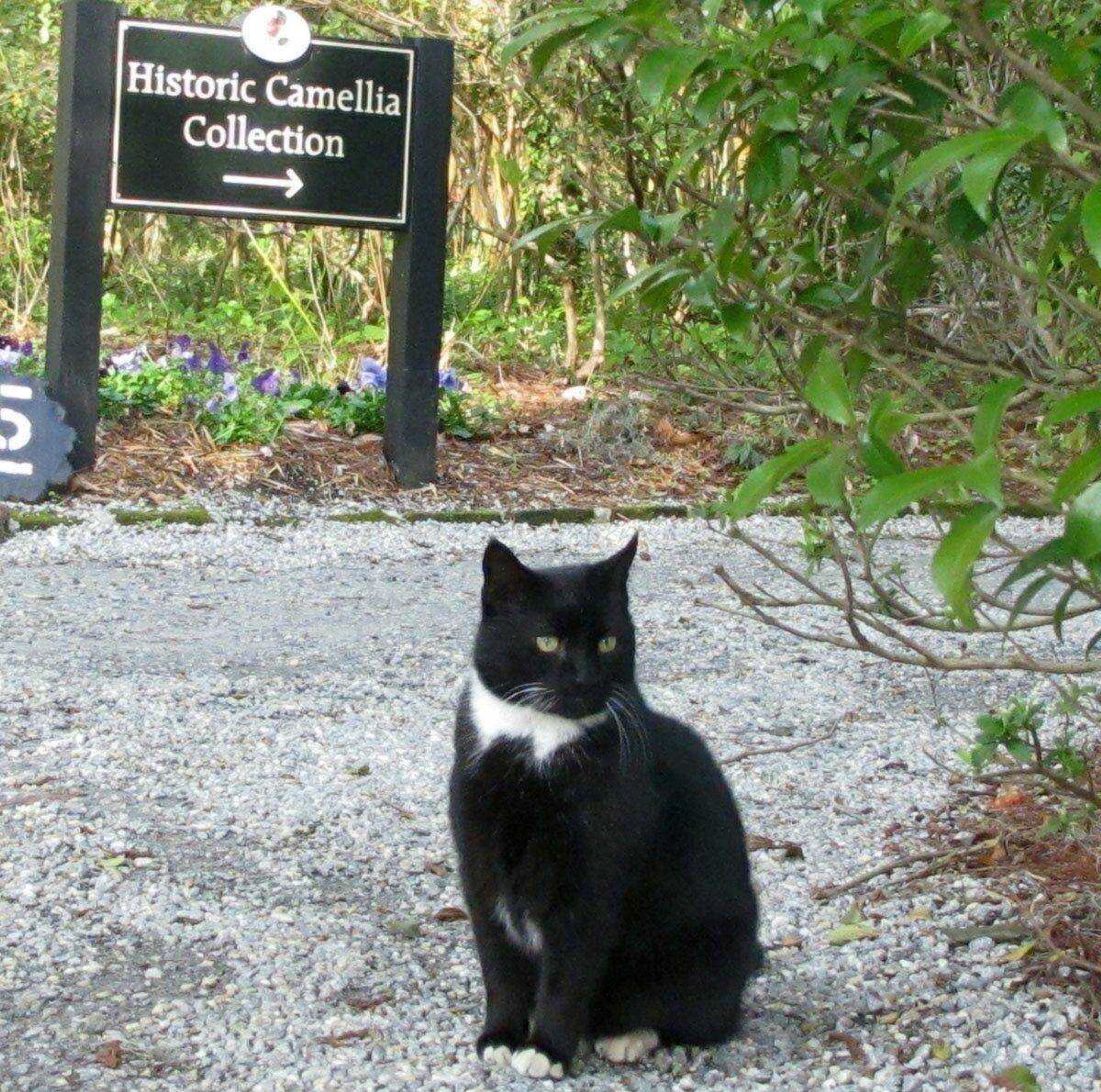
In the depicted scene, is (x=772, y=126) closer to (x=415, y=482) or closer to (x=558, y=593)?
(x=558, y=593)

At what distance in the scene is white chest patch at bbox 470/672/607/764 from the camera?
264 centimetres

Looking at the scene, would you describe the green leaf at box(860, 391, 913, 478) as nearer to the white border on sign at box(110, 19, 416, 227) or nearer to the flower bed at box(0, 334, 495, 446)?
the white border on sign at box(110, 19, 416, 227)

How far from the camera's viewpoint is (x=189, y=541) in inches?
263

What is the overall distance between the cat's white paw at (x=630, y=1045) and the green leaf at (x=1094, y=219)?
68.0 inches

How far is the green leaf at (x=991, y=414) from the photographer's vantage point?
1.45 m

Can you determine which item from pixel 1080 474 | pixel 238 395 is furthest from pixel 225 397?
pixel 1080 474

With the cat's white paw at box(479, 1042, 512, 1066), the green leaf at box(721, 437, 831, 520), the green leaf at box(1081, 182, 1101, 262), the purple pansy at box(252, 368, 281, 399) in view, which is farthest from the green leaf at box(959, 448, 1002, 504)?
the purple pansy at box(252, 368, 281, 399)

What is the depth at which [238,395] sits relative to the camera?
7.94 m

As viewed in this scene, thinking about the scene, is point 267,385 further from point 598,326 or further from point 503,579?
point 503,579

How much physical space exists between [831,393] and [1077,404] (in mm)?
423

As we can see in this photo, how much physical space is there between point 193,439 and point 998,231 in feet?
17.3

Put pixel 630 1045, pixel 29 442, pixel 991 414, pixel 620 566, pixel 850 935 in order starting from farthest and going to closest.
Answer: pixel 29 442 < pixel 850 935 < pixel 620 566 < pixel 630 1045 < pixel 991 414

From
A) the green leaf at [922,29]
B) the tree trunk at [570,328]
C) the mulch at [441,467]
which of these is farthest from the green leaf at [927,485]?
the tree trunk at [570,328]

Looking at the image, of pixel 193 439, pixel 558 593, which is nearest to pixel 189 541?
pixel 193 439
